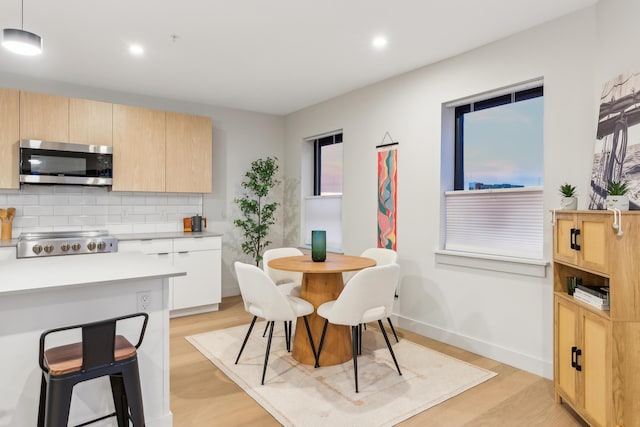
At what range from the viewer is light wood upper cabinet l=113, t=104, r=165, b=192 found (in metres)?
4.21

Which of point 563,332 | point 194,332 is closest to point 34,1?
point 194,332

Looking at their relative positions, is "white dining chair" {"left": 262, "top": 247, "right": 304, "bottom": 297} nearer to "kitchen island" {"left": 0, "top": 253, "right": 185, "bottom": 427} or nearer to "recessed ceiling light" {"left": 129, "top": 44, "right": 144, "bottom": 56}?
"kitchen island" {"left": 0, "top": 253, "right": 185, "bottom": 427}

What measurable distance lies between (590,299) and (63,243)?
4.29m

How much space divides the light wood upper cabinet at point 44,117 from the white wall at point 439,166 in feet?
9.61

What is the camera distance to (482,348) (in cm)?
323

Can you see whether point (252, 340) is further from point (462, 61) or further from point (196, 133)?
point (462, 61)

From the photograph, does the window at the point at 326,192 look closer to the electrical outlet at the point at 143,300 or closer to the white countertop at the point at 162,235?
the white countertop at the point at 162,235

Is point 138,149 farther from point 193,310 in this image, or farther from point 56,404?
point 56,404

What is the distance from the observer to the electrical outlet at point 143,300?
81.7 inches

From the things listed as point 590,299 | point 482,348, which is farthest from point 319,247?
point 590,299

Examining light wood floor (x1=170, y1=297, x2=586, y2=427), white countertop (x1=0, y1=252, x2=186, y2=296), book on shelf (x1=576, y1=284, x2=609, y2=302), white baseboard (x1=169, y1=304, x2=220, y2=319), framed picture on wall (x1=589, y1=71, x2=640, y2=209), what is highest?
framed picture on wall (x1=589, y1=71, x2=640, y2=209)

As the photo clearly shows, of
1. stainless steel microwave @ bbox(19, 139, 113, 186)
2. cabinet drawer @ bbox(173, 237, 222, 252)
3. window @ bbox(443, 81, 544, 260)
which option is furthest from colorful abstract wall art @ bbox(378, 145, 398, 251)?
stainless steel microwave @ bbox(19, 139, 113, 186)

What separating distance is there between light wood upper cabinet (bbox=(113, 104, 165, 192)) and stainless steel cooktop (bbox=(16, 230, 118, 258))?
0.62 m

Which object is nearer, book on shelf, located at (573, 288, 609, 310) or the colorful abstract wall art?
book on shelf, located at (573, 288, 609, 310)
